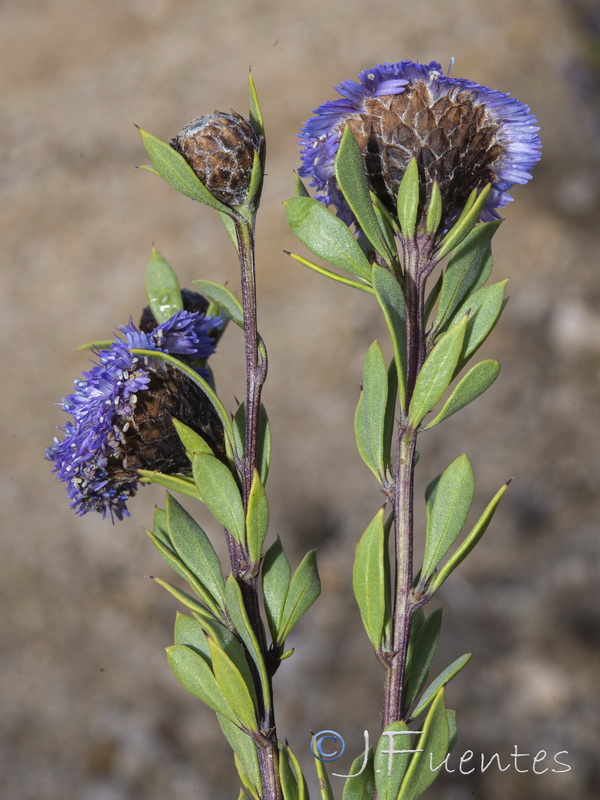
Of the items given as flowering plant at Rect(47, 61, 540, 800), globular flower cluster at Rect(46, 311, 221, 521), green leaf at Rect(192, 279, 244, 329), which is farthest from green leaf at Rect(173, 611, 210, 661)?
green leaf at Rect(192, 279, 244, 329)

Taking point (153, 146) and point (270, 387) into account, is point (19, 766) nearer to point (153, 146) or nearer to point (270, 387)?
point (270, 387)

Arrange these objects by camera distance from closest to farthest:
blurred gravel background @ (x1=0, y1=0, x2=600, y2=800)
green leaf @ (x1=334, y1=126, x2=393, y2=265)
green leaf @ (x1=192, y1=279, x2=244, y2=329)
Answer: green leaf @ (x1=334, y1=126, x2=393, y2=265), green leaf @ (x1=192, y1=279, x2=244, y2=329), blurred gravel background @ (x1=0, y1=0, x2=600, y2=800)

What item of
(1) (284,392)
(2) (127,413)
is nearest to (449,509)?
(2) (127,413)

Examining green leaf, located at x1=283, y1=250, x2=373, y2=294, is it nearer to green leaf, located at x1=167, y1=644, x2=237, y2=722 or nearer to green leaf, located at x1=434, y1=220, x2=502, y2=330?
green leaf, located at x1=434, y1=220, x2=502, y2=330

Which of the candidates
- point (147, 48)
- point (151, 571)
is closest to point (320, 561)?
point (151, 571)

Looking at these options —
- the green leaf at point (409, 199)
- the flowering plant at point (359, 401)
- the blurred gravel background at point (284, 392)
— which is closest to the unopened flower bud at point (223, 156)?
the flowering plant at point (359, 401)

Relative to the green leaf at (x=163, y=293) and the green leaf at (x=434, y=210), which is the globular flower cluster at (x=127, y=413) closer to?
the green leaf at (x=163, y=293)

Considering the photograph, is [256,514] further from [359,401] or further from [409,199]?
[409,199]
